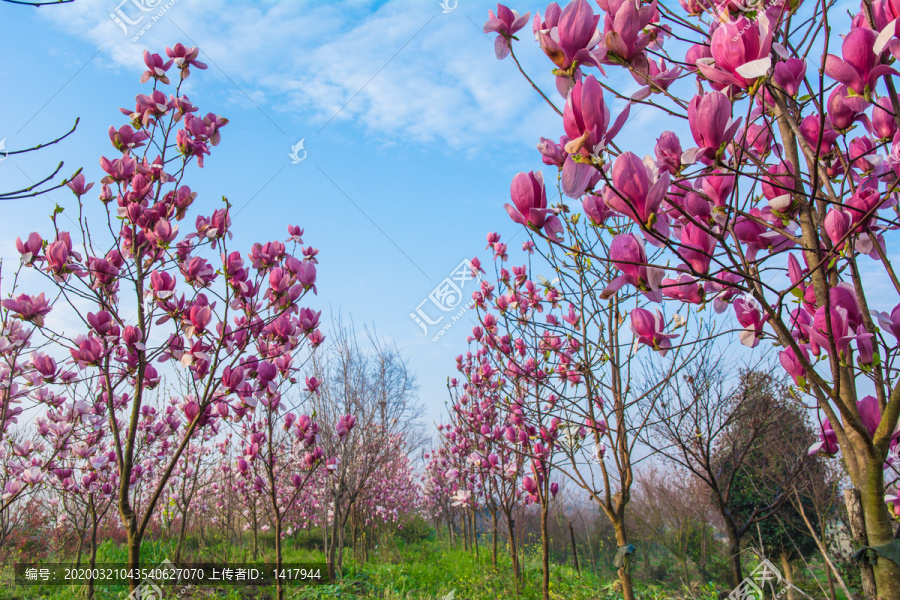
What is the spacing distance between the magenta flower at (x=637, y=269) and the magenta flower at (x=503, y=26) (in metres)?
0.58

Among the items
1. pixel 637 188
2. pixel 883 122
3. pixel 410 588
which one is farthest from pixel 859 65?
pixel 410 588

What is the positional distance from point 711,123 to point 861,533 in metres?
1.01

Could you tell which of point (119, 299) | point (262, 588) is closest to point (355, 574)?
point (262, 588)

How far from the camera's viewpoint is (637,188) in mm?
874

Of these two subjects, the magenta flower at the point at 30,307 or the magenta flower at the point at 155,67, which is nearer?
the magenta flower at the point at 30,307

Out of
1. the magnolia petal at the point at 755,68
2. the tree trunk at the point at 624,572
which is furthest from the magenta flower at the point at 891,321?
the tree trunk at the point at 624,572

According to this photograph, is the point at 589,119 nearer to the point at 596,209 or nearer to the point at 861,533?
the point at 596,209

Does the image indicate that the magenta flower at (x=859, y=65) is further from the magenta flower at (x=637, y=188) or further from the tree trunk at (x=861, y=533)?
the tree trunk at (x=861, y=533)

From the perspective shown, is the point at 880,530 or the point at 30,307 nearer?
the point at 880,530

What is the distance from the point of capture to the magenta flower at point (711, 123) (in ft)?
2.87

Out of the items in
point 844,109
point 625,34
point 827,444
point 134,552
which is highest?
point 625,34

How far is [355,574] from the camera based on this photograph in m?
7.04

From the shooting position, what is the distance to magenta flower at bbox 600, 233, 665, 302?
101cm

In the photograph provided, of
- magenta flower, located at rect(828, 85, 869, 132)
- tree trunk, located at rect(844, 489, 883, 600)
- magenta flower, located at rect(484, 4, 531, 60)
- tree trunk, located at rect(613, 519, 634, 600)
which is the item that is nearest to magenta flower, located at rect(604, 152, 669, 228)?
magenta flower, located at rect(484, 4, 531, 60)
